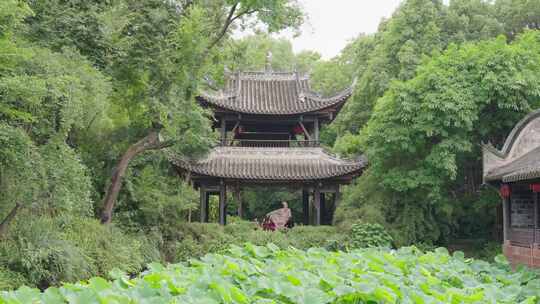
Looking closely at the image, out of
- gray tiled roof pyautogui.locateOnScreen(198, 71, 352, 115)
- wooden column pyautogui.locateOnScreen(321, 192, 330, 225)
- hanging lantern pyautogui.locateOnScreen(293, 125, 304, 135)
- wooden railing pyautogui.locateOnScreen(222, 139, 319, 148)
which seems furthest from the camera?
wooden column pyautogui.locateOnScreen(321, 192, 330, 225)

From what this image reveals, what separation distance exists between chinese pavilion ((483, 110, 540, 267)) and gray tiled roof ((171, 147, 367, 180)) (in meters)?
4.35

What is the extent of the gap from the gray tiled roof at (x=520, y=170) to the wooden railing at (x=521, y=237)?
1.26 meters

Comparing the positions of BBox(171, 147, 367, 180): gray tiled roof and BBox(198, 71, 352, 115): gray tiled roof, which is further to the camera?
BBox(198, 71, 352, 115): gray tiled roof

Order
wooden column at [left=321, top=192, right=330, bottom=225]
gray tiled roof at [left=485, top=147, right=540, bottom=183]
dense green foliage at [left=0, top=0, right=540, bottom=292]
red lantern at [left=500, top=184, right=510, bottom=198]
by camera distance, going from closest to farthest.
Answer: dense green foliage at [left=0, top=0, right=540, bottom=292]
gray tiled roof at [left=485, top=147, right=540, bottom=183]
red lantern at [left=500, top=184, right=510, bottom=198]
wooden column at [left=321, top=192, right=330, bottom=225]

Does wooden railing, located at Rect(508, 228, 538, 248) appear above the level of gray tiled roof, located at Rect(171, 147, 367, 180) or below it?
below

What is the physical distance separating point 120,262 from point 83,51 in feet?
15.1

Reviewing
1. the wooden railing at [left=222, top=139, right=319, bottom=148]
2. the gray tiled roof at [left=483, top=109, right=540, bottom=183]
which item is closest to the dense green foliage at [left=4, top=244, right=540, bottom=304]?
the gray tiled roof at [left=483, top=109, right=540, bottom=183]

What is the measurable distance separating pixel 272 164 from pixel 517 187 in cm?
728

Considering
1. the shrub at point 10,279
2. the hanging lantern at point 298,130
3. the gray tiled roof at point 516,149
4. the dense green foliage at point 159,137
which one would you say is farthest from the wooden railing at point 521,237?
the shrub at point 10,279

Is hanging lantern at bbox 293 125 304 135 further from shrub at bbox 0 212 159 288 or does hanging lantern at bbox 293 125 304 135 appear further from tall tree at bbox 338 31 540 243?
shrub at bbox 0 212 159 288

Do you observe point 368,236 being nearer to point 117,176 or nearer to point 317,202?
point 317,202

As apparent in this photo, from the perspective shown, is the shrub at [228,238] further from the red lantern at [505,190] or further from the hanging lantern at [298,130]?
the red lantern at [505,190]

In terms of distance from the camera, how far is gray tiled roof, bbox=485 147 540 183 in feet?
35.8

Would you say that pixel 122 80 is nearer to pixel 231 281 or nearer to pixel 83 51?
pixel 83 51
